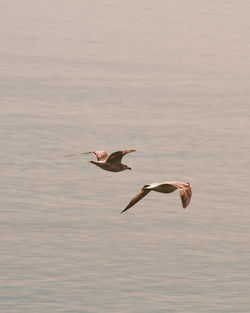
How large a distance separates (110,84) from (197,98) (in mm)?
12691

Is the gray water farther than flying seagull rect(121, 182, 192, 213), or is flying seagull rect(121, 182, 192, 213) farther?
the gray water

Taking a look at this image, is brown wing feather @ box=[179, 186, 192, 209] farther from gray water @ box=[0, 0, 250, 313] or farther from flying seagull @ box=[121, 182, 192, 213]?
gray water @ box=[0, 0, 250, 313]

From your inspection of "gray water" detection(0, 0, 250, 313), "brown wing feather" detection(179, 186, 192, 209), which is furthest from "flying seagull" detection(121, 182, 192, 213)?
"gray water" detection(0, 0, 250, 313)

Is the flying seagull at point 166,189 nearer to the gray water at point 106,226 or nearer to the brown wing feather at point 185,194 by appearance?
the brown wing feather at point 185,194

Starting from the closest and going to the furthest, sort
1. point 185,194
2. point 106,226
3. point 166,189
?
point 185,194 < point 166,189 < point 106,226

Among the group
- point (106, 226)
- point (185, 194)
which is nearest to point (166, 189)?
point (185, 194)

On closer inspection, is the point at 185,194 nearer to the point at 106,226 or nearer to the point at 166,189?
the point at 166,189

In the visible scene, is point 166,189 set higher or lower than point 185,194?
higher

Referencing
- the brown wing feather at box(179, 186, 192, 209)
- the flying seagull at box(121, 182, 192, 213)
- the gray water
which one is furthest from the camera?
the gray water

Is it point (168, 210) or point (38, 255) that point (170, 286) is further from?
point (38, 255)

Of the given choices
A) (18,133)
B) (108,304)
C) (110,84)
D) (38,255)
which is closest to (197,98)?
(110,84)

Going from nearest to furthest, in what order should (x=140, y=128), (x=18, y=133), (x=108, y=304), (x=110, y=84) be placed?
(x=108, y=304), (x=140, y=128), (x=18, y=133), (x=110, y=84)

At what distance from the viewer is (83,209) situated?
16512 cm

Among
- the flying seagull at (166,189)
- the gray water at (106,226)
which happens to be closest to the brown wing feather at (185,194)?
the flying seagull at (166,189)
